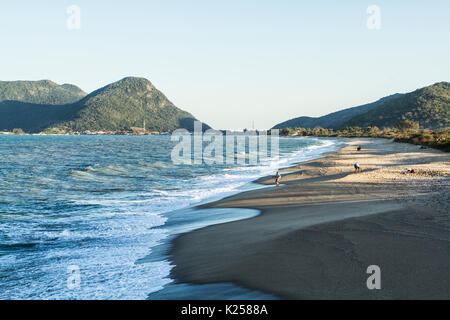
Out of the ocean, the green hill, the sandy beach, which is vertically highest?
the green hill

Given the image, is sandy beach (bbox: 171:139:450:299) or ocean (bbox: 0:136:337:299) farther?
ocean (bbox: 0:136:337:299)

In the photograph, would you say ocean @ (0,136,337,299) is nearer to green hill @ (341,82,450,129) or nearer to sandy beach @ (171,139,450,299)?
sandy beach @ (171,139,450,299)

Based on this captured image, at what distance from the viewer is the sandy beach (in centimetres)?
584

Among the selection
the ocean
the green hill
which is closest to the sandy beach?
the ocean

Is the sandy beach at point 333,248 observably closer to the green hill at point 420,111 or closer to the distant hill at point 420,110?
the green hill at point 420,111

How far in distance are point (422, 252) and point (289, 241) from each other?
10.2ft

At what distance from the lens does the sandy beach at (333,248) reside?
19.2 ft

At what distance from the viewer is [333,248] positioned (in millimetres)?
7746

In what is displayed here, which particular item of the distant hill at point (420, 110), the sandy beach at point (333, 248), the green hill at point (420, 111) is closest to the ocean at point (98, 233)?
the sandy beach at point (333, 248)

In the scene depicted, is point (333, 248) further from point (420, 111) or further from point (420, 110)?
point (420, 110)

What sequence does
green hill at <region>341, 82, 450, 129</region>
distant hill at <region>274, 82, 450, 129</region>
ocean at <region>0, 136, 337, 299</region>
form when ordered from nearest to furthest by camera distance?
ocean at <region>0, 136, 337, 299</region>, green hill at <region>341, 82, 450, 129</region>, distant hill at <region>274, 82, 450, 129</region>
